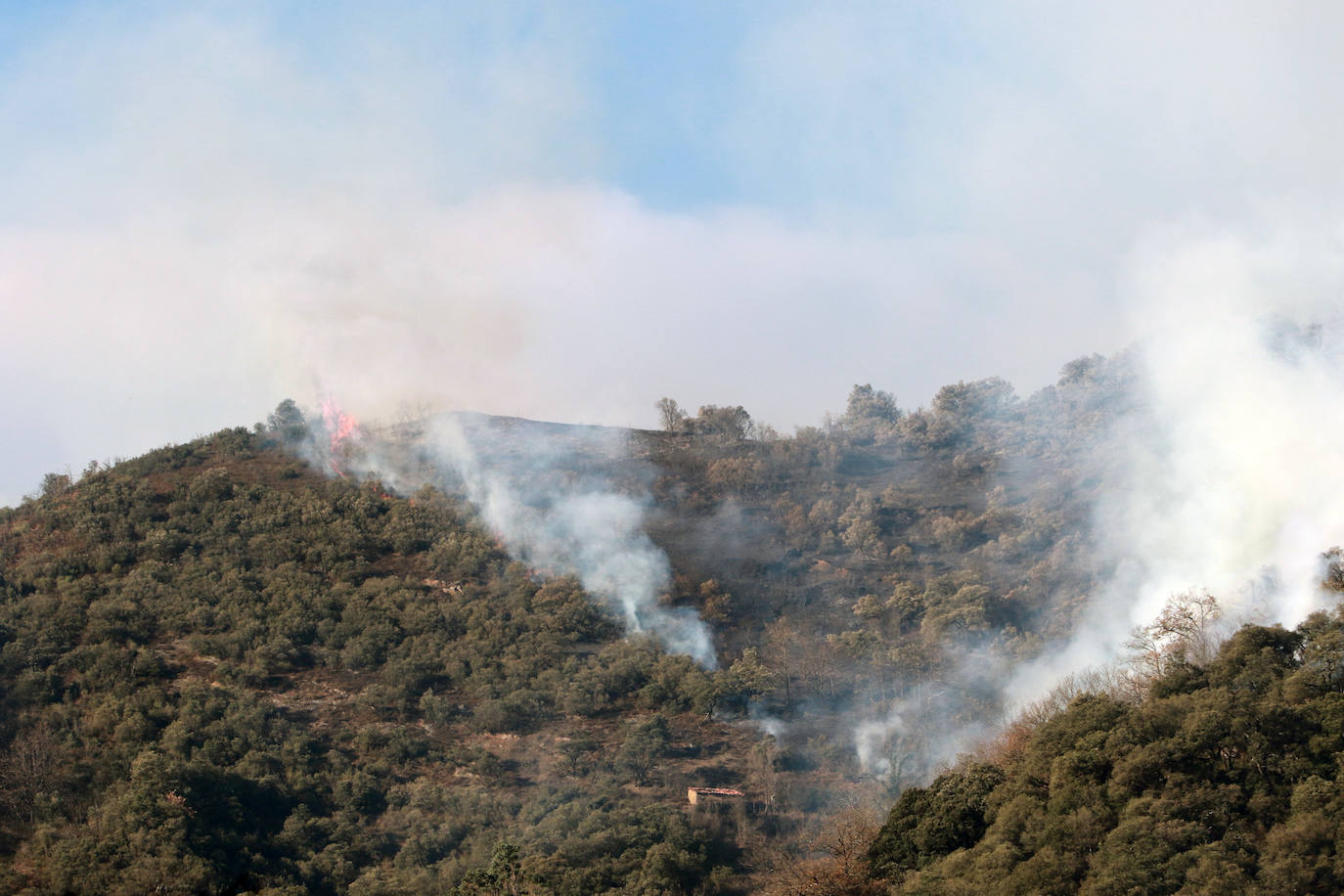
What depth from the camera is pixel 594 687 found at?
77.3m

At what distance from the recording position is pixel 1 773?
218ft

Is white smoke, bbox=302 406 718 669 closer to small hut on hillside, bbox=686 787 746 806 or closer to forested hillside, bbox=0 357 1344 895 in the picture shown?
forested hillside, bbox=0 357 1344 895

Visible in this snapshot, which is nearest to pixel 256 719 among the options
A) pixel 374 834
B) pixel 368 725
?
pixel 368 725

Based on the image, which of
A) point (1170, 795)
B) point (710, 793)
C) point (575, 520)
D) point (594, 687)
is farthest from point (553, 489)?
point (1170, 795)

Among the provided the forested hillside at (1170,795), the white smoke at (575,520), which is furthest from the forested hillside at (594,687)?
the white smoke at (575,520)

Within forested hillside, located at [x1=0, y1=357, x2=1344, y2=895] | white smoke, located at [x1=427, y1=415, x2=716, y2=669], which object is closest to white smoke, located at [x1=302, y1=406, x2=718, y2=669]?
white smoke, located at [x1=427, y1=415, x2=716, y2=669]

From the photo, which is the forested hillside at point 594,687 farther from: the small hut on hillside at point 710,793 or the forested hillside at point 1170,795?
the small hut on hillside at point 710,793

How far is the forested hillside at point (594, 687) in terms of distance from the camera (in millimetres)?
53938

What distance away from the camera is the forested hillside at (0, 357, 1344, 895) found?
53.9 metres

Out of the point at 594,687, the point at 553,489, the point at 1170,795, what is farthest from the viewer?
the point at 553,489

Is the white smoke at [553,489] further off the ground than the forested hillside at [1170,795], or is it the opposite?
the white smoke at [553,489]

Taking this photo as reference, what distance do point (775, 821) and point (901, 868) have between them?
41.5 ft

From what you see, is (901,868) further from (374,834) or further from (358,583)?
(358,583)

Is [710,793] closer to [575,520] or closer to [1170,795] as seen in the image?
[1170,795]
